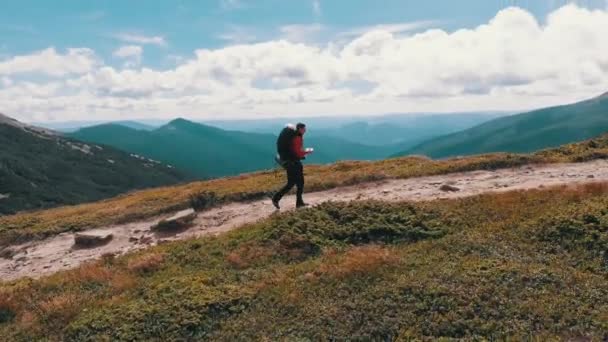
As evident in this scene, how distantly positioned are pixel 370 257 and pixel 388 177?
1343 centimetres

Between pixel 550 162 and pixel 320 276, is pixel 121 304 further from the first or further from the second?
pixel 550 162

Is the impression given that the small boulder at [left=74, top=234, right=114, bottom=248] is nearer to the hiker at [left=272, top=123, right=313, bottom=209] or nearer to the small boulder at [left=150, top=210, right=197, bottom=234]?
the small boulder at [left=150, top=210, right=197, bottom=234]

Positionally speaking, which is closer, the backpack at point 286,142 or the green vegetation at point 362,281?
the green vegetation at point 362,281

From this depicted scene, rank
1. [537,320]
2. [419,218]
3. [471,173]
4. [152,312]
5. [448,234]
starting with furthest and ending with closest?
1. [471,173]
2. [419,218]
3. [448,234]
4. [152,312]
5. [537,320]

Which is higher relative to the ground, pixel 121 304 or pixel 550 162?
pixel 550 162

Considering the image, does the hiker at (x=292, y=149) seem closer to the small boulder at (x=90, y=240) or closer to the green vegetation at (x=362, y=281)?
the green vegetation at (x=362, y=281)

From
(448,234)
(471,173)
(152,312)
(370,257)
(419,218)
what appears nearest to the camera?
(152,312)

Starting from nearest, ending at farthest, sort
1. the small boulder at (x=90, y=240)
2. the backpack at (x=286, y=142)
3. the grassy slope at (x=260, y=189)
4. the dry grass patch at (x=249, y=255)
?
the dry grass patch at (x=249, y=255), the backpack at (x=286, y=142), the small boulder at (x=90, y=240), the grassy slope at (x=260, y=189)

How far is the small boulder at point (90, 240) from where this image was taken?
76.3ft

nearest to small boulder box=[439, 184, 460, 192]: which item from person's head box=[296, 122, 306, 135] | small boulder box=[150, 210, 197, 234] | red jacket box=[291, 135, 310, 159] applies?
red jacket box=[291, 135, 310, 159]

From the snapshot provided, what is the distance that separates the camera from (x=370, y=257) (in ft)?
49.2

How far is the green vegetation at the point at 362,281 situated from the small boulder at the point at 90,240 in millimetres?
4860

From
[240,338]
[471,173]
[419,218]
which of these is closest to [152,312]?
[240,338]

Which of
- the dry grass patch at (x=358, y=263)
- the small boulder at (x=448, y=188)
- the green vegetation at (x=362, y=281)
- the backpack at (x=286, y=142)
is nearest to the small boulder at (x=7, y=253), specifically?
the green vegetation at (x=362, y=281)
